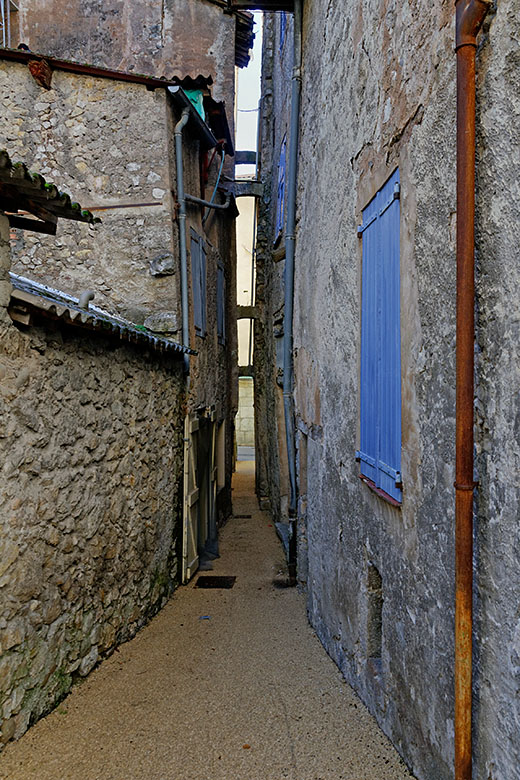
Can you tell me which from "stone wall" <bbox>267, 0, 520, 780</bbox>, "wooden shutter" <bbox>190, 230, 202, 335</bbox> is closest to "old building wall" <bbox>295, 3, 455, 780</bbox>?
"stone wall" <bbox>267, 0, 520, 780</bbox>

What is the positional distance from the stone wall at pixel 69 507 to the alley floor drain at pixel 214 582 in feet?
3.70

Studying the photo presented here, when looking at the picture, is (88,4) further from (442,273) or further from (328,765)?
(328,765)

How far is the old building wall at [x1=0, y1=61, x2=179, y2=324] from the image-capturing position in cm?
680

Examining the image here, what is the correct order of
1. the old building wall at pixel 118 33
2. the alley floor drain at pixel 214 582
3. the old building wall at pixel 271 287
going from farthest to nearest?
the old building wall at pixel 271 287 < the old building wall at pixel 118 33 < the alley floor drain at pixel 214 582

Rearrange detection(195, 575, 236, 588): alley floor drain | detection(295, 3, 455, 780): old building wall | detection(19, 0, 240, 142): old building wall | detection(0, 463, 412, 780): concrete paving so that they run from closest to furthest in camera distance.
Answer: detection(295, 3, 455, 780): old building wall < detection(0, 463, 412, 780): concrete paving < detection(195, 575, 236, 588): alley floor drain < detection(19, 0, 240, 142): old building wall

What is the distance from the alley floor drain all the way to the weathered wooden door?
6.0 inches

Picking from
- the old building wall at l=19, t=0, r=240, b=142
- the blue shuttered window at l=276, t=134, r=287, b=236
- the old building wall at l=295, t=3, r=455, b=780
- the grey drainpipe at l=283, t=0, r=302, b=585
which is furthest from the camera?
the old building wall at l=19, t=0, r=240, b=142

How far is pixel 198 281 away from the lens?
8.24 metres

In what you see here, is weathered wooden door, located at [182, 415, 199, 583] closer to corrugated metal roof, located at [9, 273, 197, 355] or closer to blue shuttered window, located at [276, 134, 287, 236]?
corrugated metal roof, located at [9, 273, 197, 355]

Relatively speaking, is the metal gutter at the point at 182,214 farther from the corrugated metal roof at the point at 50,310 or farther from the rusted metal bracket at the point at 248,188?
the rusted metal bracket at the point at 248,188

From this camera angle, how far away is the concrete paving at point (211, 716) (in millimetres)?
3305

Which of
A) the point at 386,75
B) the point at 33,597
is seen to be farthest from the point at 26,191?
the point at 33,597

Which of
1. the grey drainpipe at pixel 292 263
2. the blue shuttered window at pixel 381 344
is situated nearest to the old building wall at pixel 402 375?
the blue shuttered window at pixel 381 344

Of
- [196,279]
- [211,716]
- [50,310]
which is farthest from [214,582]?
[50,310]
